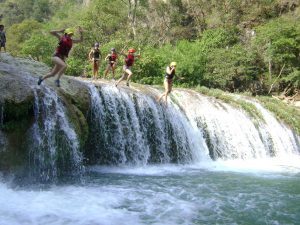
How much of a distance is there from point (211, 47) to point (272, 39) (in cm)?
465

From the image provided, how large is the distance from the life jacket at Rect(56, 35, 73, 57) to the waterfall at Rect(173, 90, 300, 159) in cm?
705

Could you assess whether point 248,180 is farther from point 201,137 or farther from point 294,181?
point 201,137

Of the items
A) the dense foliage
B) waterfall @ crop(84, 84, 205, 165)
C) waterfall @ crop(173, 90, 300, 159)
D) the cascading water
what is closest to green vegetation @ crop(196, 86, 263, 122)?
waterfall @ crop(173, 90, 300, 159)

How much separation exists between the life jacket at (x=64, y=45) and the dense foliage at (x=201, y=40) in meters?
14.8

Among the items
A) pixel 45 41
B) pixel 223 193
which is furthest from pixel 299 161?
pixel 45 41

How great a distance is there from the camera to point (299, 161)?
15883mm

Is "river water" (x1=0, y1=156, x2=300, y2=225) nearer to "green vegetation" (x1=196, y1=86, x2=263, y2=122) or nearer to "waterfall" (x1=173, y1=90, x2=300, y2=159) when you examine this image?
"waterfall" (x1=173, y1=90, x2=300, y2=159)

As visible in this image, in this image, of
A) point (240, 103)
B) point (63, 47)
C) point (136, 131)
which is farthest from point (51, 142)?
point (240, 103)

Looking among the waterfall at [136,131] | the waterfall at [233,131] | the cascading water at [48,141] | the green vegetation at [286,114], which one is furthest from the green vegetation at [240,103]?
the cascading water at [48,141]

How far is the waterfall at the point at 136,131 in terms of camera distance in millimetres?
13555

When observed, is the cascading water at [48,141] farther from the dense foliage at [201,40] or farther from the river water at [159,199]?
the dense foliage at [201,40]

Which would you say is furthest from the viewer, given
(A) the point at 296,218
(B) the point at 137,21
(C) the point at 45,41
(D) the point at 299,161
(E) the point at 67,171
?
(B) the point at 137,21

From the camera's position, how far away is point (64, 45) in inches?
404

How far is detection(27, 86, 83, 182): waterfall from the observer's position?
1049 centimetres
